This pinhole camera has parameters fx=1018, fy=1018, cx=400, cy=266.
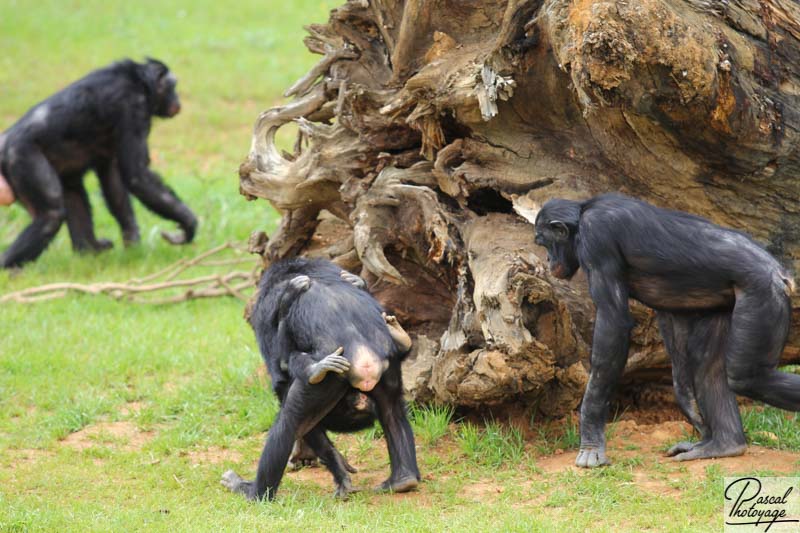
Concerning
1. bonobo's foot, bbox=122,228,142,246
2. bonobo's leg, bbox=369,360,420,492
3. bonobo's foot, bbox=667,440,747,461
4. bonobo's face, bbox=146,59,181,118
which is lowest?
bonobo's foot, bbox=122,228,142,246

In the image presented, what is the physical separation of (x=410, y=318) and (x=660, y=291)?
88.8 inches

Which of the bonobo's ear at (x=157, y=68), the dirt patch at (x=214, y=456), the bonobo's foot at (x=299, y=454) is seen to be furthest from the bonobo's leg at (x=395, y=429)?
the bonobo's ear at (x=157, y=68)

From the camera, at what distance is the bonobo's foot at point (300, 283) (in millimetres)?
5660

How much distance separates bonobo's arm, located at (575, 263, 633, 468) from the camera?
546 centimetres

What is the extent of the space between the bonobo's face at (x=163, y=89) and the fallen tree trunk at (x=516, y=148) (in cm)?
503

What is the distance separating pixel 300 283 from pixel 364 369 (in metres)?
0.71

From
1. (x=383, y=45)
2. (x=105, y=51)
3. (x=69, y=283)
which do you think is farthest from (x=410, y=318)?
(x=105, y=51)

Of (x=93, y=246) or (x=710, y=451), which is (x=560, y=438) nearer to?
(x=710, y=451)

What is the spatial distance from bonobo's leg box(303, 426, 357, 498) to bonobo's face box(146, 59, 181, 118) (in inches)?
296

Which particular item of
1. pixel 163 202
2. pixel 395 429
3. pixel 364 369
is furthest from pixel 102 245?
pixel 364 369

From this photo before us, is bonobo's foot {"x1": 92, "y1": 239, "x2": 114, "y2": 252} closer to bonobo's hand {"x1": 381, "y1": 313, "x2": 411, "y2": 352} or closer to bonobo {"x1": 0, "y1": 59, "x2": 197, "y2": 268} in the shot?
bonobo {"x1": 0, "y1": 59, "x2": 197, "y2": 268}

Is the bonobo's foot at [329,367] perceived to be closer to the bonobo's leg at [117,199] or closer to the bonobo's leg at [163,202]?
the bonobo's leg at [163,202]

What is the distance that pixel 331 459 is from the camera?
18.5 feet

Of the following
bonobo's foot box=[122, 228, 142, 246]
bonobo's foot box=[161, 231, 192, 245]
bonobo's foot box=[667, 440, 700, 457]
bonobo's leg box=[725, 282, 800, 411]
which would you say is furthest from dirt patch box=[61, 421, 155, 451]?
bonobo's foot box=[122, 228, 142, 246]
